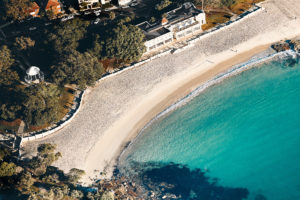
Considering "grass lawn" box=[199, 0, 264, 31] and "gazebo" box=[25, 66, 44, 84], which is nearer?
"gazebo" box=[25, 66, 44, 84]

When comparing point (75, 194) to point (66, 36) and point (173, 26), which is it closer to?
point (66, 36)

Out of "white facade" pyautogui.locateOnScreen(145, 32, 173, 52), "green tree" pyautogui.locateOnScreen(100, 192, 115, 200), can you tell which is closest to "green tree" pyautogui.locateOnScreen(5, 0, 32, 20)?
"white facade" pyautogui.locateOnScreen(145, 32, 173, 52)

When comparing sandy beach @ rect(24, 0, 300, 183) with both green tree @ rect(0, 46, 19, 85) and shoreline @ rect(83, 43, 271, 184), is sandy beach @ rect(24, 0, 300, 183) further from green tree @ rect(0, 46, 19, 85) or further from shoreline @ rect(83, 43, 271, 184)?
green tree @ rect(0, 46, 19, 85)

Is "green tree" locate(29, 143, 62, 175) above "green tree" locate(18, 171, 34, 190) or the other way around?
above

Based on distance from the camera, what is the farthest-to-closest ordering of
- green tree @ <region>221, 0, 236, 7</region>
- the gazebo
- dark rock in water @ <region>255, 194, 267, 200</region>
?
green tree @ <region>221, 0, 236, 7</region>, the gazebo, dark rock in water @ <region>255, 194, 267, 200</region>

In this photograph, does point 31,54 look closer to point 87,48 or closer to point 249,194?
point 87,48

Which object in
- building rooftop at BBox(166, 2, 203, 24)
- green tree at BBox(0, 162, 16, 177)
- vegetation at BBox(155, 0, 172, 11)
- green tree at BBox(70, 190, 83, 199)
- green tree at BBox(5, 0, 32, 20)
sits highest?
green tree at BBox(5, 0, 32, 20)

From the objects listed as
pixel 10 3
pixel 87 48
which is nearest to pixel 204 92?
pixel 87 48
